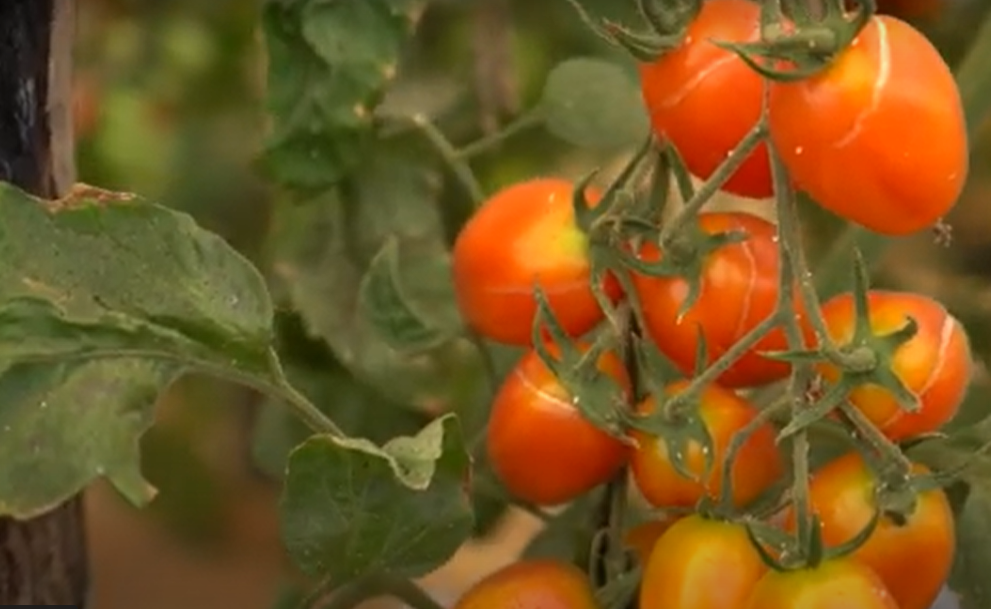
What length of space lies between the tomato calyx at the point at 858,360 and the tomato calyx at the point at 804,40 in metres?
0.04

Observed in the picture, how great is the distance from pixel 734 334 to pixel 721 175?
0.04 meters

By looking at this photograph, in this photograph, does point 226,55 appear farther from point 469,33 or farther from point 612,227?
point 612,227

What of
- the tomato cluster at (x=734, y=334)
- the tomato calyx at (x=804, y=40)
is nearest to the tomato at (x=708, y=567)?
the tomato cluster at (x=734, y=334)

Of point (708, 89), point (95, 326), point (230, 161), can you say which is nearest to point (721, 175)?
point (708, 89)

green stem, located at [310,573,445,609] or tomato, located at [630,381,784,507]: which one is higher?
tomato, located at [630,381,784,507]

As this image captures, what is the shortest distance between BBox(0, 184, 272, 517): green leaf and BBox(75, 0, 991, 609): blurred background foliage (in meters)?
0.19

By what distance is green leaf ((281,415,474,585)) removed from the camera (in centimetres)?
33

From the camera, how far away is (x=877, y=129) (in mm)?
282

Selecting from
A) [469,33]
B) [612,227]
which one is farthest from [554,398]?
[469,33]

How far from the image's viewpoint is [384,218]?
1.65 ft

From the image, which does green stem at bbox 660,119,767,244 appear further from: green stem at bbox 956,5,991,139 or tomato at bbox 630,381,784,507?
green stem at bbox 956,5,991,139

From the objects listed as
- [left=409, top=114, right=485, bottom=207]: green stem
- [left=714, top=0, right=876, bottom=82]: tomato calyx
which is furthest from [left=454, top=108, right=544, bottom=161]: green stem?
[left=714, top=0, right=876, bottom=82]: tomato calyx

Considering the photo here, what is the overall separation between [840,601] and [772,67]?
4.3 inches

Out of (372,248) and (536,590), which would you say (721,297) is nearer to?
(536,590)
